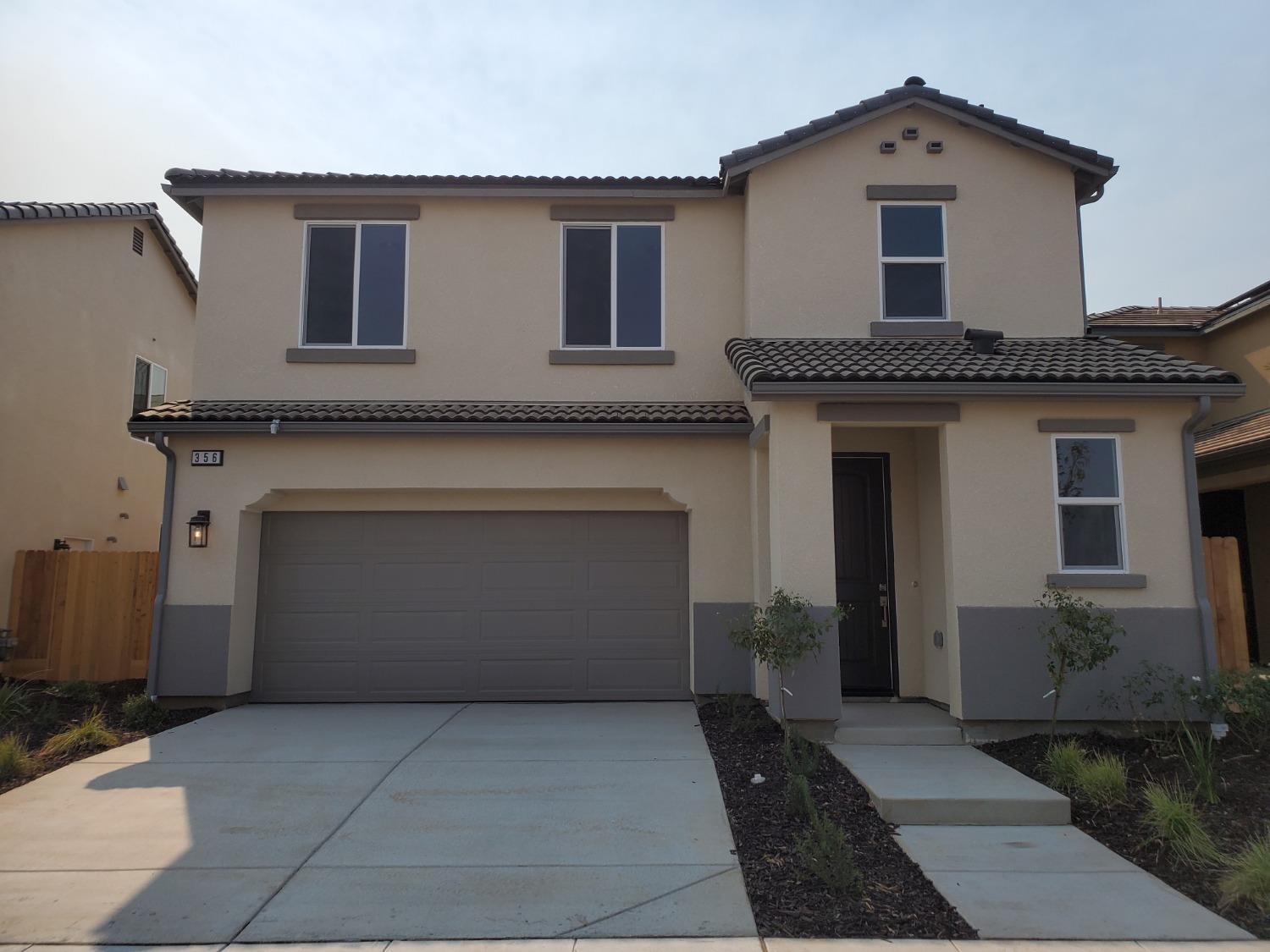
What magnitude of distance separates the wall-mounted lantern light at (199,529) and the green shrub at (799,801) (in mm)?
7224

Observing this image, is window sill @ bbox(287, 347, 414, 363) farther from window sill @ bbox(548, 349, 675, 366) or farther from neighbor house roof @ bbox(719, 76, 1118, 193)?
neighbor house roof @ bbox(719, 76, 1118, 193)

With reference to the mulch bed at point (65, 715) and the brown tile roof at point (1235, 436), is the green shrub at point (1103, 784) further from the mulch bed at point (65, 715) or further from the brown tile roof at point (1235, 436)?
the mulch bed at point (65, 715)

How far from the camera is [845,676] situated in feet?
32.2

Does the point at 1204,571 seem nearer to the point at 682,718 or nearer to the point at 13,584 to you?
the point at 682,718

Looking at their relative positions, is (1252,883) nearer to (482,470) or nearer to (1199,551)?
(1199,551)

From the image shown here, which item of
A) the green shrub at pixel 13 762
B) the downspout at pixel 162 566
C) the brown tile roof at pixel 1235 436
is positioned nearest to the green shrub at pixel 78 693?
the downspout at pixel 162 566

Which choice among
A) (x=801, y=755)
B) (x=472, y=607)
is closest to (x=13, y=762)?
(x=472, y=607)

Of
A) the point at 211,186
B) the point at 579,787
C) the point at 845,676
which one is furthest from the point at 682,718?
the point at 211,186

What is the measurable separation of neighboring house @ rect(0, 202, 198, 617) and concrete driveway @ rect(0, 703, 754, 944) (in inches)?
233

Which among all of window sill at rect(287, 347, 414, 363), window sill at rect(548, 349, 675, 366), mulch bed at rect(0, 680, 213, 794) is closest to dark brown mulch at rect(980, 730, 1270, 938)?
window sill at rect(548, 349, 675, 366)

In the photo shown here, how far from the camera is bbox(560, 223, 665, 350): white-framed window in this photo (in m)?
11.0

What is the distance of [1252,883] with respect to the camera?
16.0 feet

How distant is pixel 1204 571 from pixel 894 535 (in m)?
2.96

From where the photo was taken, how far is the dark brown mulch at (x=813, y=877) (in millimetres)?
4707
